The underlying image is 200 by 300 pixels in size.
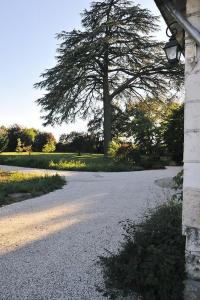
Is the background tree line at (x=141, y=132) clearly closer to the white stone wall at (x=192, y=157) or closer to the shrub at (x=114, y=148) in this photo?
the shrub at (x=114, y=148)

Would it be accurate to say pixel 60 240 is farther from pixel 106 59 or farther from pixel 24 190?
pixel 106 59

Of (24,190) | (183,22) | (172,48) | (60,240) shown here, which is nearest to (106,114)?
(24,190)

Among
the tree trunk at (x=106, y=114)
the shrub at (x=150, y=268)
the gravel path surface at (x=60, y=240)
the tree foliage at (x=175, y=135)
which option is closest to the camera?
the shrub at (x=150, y=268)

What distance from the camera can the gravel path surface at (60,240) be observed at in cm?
350

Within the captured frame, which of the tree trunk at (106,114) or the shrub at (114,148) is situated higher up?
the tree trunk at (106,114)

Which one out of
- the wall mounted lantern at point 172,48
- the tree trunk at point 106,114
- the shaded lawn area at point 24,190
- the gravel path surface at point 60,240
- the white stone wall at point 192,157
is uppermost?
the tree trunk at point 106,114

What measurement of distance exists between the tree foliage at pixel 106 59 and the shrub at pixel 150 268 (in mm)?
18967

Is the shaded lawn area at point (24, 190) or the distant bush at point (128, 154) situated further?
the distant bush at point (128, 154)

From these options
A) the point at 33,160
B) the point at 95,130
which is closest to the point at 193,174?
the point at 33,160

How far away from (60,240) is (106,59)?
20.5m

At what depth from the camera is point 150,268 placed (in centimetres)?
305

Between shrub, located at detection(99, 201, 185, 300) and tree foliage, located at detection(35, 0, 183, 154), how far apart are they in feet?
62.2

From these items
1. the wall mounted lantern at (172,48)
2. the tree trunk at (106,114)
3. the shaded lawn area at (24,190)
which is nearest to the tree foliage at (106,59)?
the tree trunk at (106,114)

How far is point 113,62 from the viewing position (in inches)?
961
